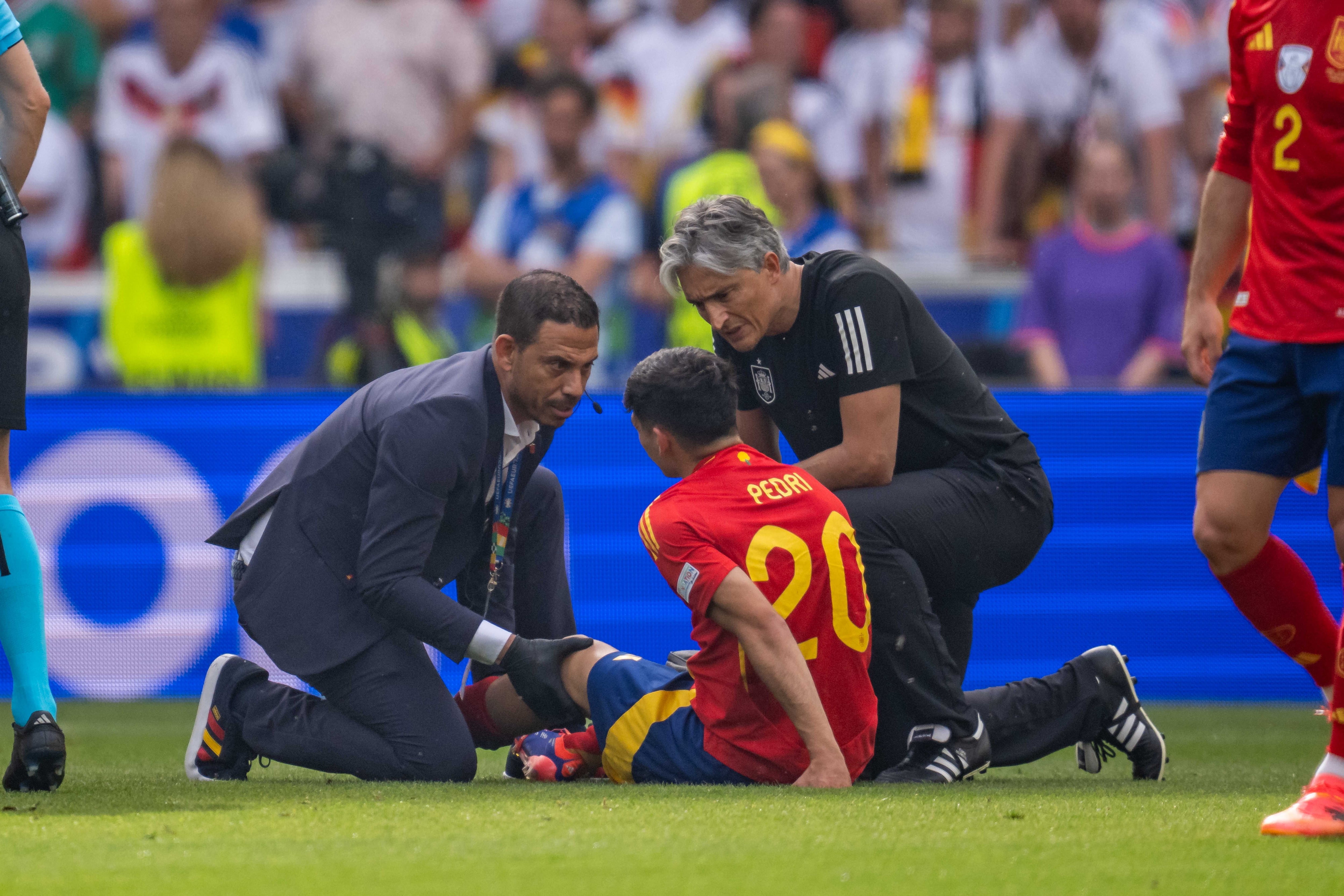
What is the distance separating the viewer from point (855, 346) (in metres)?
4.17

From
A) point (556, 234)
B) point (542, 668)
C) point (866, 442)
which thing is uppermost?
point (556, 234)

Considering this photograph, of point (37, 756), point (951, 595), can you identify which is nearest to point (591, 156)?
point (951, 595)

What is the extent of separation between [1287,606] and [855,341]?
120 cm

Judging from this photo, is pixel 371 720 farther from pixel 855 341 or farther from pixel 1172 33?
pixel 1172 33

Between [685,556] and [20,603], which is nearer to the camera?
[685,556]

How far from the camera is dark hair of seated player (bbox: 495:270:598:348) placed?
3.97 m

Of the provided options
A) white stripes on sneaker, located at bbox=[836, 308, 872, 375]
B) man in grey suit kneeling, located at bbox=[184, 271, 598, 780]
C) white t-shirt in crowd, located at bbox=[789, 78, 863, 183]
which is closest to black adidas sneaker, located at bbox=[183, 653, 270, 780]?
man in grey suit kneeling, located at bbox=[184, 271, 598, 780]

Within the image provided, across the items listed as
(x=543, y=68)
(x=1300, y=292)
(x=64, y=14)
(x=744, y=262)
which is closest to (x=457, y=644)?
(x=744, y=262)

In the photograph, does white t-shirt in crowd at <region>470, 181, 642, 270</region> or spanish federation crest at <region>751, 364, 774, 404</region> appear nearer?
spanish federation crest at <region>751, 364, 774, 404</region>

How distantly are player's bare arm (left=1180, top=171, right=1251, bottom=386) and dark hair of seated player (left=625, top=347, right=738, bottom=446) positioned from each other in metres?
1.01

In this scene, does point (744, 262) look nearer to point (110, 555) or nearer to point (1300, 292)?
point (1300, 292)

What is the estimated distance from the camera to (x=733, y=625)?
3.61 metres

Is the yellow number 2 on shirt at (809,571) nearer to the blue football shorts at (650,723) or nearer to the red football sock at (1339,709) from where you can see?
the blue football shorts at (650,723)

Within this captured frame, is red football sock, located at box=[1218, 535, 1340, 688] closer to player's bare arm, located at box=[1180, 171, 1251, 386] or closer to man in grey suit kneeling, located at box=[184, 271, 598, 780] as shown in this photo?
player's bare arm, located at box=[1180, 171, 1251, 386]
